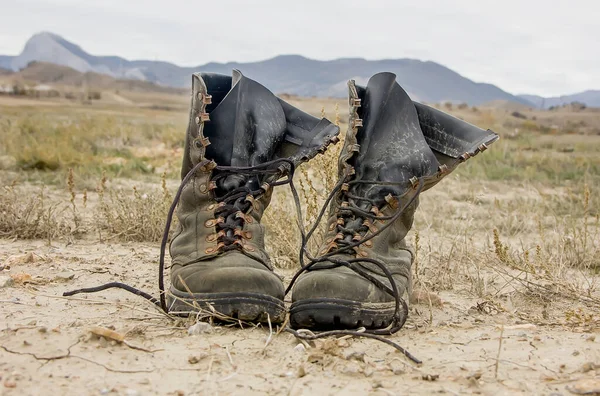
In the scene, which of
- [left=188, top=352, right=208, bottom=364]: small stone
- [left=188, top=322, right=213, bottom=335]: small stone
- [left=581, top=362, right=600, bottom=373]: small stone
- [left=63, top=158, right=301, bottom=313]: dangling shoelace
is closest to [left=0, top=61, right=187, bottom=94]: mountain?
[left=63, top=158, right=301, bottom=313]: dangling shoelace

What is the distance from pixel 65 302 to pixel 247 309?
2.46 feet

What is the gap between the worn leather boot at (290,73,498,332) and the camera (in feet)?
8.69

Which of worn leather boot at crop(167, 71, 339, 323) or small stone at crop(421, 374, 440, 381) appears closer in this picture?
small stone at crop(421, 374, 440, 381)

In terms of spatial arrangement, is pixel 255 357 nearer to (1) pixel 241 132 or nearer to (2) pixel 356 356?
(2) pixel 356 356

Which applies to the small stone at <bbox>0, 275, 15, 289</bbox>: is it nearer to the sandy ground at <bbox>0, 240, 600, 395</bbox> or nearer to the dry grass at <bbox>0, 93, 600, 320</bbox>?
the sandy ground at <bbox>0, 240, 600, 395</bbox>

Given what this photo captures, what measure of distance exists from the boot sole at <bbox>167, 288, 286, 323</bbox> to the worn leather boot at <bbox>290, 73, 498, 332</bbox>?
0.51ft

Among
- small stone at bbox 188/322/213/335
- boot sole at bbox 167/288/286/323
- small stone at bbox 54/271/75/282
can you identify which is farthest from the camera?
small stone at bbox 54/271/75/282

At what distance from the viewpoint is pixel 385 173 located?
2.76m

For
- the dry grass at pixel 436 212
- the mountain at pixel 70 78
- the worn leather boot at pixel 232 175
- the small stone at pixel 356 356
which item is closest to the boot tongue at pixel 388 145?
the worn leather boot at pixel 232 175

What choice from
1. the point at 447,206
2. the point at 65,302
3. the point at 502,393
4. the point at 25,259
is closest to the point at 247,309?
the point at 65,302

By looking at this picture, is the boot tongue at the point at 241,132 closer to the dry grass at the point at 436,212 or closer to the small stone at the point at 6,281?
the dry grass at the point at 436,212

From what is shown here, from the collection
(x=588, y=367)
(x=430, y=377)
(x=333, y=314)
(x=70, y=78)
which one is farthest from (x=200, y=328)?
(x=70, y=78)

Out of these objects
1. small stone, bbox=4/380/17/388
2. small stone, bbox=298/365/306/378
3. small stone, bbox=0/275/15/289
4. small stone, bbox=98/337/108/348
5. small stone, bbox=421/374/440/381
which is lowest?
small stone, bbox=0/275/15/289

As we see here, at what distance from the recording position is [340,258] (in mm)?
2627
